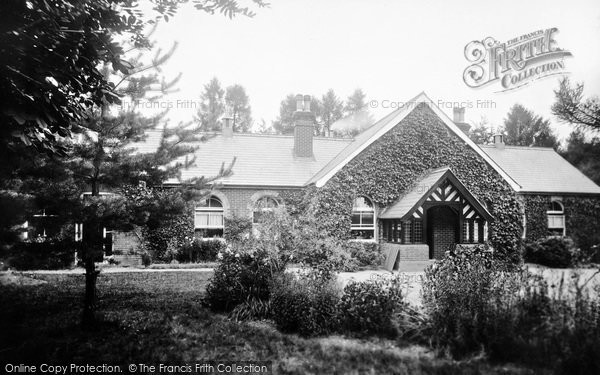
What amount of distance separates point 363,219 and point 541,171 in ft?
42.3

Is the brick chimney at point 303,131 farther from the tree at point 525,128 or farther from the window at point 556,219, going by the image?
the tree at point 525,128

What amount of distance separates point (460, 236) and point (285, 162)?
9.34 m

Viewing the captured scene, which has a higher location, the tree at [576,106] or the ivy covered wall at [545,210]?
the tree at [576,106]

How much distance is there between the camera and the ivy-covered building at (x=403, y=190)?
17172 mm

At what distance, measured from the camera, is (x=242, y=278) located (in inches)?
332

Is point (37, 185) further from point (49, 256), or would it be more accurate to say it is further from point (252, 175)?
point (252, 175)

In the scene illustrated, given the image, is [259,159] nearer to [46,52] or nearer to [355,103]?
[46,52]

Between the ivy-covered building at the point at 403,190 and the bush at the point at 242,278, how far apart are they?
815cm

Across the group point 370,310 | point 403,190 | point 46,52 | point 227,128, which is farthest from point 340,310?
point 227,128

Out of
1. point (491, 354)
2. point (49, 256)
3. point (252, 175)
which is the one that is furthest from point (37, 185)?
point (252, 175)

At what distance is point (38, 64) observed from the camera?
4277 millimetres

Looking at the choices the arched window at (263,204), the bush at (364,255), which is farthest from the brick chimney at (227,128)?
the bush at (364,255)

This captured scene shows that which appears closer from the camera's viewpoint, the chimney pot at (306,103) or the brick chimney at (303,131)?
the brick chimney at (303,131)

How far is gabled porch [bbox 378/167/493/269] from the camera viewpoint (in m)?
16.6
